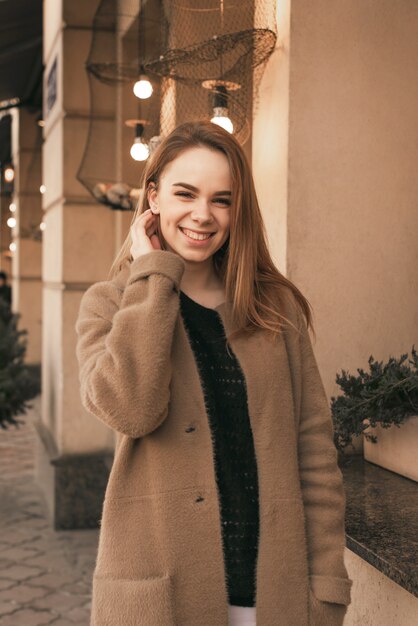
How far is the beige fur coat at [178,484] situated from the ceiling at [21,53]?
6.91m

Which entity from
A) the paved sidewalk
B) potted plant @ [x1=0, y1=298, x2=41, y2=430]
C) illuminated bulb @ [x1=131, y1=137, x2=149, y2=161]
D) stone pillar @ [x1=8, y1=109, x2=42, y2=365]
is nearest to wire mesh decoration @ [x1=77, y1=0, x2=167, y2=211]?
illuminated bulb @ [x1=131, y1=137, x2=149, y2=161]

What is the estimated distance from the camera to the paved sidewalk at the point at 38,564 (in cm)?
454

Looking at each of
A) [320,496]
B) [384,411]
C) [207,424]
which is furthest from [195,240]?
[384,411]

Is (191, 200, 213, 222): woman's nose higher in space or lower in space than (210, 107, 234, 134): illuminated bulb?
lower

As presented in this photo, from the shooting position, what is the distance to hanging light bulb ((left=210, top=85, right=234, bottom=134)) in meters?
3.33

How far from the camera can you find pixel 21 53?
10.1 m

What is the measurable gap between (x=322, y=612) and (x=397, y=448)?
3.66ft

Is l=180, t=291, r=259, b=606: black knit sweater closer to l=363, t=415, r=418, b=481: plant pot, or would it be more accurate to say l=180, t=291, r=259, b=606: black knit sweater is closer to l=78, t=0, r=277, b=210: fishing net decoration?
l=363, t=415, r=418, b=481: plant pot

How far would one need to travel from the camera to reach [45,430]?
7.03 metres

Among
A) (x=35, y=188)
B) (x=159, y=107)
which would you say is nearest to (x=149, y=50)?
(x=159, y=107)

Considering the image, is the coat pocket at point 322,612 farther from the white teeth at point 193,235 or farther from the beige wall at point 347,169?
the beige wall at point 347,169

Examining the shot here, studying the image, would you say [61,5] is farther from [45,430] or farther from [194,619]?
[194,619]

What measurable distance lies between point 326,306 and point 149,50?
2708mm

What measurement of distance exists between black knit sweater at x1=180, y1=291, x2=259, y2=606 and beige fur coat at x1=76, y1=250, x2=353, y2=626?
0.08 ft
